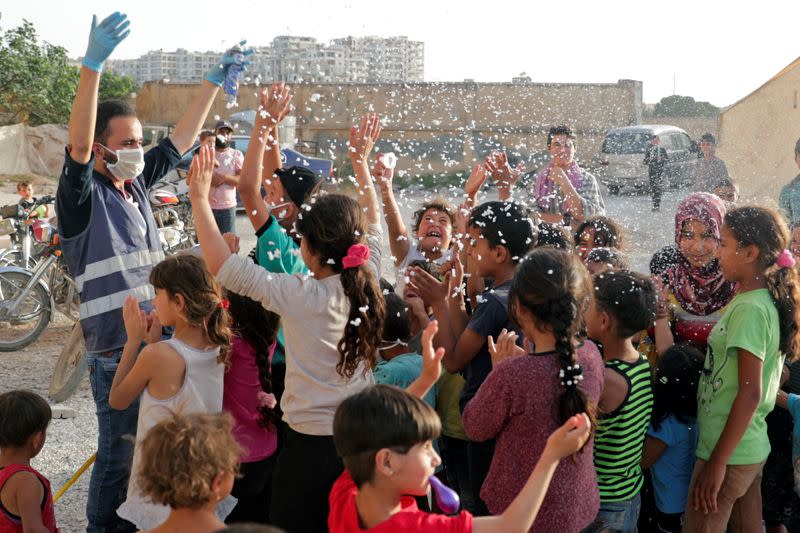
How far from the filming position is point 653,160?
1253 centimetres

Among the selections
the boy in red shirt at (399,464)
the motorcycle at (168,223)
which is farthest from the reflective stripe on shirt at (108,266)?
the motorcycle at (168,223)

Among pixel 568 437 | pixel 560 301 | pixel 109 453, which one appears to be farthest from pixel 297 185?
pixel 568 437

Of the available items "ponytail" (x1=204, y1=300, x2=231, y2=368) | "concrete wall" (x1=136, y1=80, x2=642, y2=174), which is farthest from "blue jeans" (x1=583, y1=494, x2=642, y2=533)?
"concrete wall" (x1=136, y1=80, x2=642, y2=174)

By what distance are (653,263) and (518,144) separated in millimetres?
9617

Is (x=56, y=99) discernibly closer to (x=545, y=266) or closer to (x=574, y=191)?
(x=574, y=191)

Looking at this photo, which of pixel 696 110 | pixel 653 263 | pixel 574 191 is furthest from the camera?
pixel 696 110

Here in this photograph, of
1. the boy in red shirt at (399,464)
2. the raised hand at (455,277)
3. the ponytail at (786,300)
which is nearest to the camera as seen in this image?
the boy in red shirt at (399,464)

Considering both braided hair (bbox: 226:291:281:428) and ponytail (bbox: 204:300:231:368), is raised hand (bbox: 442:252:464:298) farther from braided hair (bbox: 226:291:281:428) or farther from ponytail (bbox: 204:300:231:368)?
ponytail (bbox: 204:300:231:368)

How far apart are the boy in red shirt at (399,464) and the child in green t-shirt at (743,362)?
47.2 inches

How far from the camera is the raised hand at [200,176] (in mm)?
2942

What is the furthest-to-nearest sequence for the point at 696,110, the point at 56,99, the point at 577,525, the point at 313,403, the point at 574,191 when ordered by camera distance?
the point at 56,99 → the point at 696,110 → the point at 574,191 → the point at 313,403 → the point at 577,525

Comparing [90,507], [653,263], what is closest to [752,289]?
[653,263]

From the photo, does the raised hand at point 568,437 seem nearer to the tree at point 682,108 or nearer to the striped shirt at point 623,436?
the striped shirt at point 623,436

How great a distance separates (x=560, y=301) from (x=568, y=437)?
0.59 m
